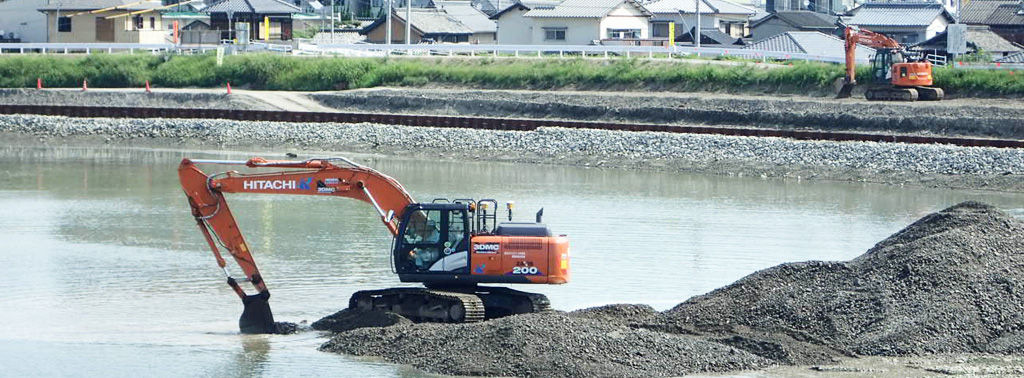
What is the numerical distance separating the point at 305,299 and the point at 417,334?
4.08 m

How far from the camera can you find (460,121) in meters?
40.6

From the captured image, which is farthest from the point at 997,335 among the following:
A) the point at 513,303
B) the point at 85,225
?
the point at 85,225

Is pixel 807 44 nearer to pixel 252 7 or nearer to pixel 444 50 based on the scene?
pixel 444 50

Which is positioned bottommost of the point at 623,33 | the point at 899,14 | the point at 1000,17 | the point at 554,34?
the point at 554,34

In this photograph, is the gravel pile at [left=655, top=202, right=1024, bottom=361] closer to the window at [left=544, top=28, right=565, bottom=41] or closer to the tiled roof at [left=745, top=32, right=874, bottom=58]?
the tiled roof at [left=745, top=32, right=874, bottom=58]

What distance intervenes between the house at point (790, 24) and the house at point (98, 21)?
92.2ft

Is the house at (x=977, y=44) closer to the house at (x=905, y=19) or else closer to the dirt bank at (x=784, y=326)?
the house at (x=905, y=19)

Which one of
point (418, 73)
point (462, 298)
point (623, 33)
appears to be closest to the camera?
point (462, 298)

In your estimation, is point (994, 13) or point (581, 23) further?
point (994, 13)

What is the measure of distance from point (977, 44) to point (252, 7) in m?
31.5

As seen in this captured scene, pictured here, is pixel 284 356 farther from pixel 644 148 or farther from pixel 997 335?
pixel 644 148

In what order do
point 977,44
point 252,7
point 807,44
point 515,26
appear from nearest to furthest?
point 977,44 → point 807,44 → point 252,7 → point 515,26

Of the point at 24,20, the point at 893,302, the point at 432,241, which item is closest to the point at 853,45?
the point at 893,302

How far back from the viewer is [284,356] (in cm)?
1502
